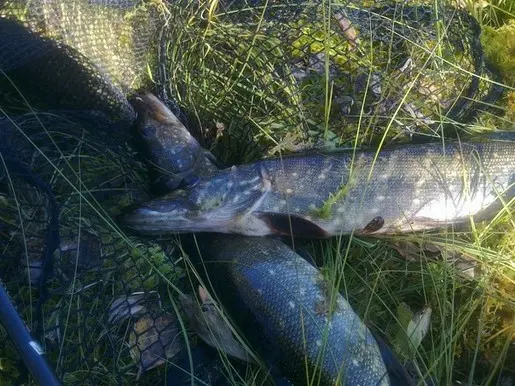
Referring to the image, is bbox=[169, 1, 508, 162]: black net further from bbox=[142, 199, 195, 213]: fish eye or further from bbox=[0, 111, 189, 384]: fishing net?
bbox=[0, 111, 189, 384]: fishing net

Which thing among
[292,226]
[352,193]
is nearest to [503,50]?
[352,193]

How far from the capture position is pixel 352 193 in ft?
9.79

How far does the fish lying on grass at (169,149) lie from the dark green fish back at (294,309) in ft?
1.26

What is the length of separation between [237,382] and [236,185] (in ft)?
3.01

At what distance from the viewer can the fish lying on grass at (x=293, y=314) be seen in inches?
98.3

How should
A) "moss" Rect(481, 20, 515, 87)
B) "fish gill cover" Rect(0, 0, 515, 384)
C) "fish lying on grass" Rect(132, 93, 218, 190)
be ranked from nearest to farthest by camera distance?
1. "fish gill cover" Rect(0, 0, 515, 384)
2. "fish lying on grass" Rect(132, 93, 218, 190)
3. "moss" Rect(481, 20, 515, 87)

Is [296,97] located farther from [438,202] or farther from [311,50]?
[438,202]

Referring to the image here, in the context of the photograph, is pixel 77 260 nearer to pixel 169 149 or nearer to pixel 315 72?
pixel 169 149

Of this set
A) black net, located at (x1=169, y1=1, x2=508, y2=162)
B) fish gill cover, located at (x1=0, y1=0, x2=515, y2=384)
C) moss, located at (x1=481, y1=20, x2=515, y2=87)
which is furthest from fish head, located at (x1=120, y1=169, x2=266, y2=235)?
moss, located at (x1=481, y1=20, x2=515, y2=87)

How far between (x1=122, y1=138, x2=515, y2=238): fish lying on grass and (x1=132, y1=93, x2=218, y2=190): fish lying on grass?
0.44 feet

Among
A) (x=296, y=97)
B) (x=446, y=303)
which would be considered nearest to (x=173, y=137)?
(x=296, y=97)

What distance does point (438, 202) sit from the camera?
A: 300 cm

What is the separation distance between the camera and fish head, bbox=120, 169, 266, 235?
2867 mm

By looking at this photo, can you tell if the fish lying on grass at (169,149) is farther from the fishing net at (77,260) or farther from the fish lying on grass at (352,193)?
the fishing net at (77,260)
